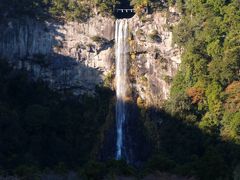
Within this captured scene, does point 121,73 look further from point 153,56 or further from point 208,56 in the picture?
point 208,56

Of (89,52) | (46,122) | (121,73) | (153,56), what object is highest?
(89,52)

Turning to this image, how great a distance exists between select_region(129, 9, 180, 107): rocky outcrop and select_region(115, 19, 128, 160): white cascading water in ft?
1.60

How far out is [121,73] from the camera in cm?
5669

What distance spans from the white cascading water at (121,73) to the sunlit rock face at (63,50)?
0.50 metres

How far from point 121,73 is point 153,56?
2548 millimetres

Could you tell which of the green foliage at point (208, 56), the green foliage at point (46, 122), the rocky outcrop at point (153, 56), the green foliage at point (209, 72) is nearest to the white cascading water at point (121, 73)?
the rocky outcrop at point (153, 56)

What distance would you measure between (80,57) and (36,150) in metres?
8.30

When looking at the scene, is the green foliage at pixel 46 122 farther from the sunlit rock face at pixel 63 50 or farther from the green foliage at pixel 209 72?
the green foliage at pixel 209 72

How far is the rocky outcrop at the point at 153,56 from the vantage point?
55688 millimetres

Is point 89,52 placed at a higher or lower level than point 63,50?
lower

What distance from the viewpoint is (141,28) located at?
57.2m

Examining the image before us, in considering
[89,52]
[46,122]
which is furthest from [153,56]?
[46,122]

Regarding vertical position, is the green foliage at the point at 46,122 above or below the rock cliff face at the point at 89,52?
below

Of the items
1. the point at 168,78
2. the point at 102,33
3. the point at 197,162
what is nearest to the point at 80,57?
the point at 102,33
